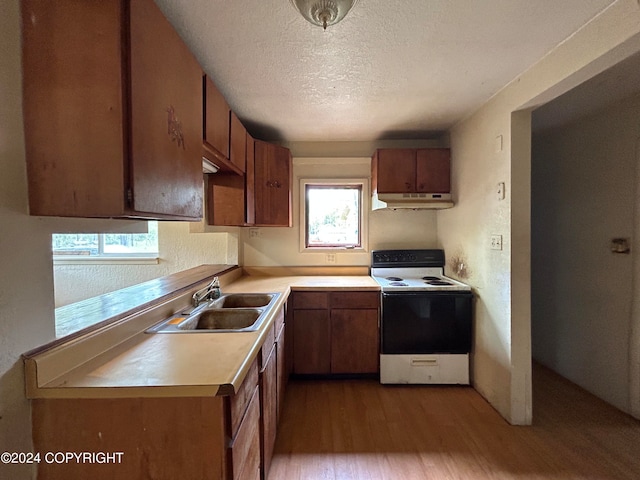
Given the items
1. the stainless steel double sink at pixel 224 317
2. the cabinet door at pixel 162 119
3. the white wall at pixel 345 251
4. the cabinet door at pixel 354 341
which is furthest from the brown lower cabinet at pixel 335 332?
the cabinet door at pixel 162 119

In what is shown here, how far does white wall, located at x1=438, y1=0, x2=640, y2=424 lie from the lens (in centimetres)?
129

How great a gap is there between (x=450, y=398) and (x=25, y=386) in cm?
245

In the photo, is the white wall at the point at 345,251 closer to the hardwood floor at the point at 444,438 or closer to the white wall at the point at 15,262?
the hardwood floor at the point at 444,438

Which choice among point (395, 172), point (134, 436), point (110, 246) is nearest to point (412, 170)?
point (395, 172)

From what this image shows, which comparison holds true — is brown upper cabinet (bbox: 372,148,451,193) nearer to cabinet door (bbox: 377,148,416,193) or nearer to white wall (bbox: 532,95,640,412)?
cabinet door (bbox: 377,148,416,193)

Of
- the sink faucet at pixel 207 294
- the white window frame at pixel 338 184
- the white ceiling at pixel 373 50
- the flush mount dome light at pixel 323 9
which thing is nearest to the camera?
the flush mount dome light at pixel 323 9

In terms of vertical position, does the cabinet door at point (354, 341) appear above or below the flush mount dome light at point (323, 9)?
below

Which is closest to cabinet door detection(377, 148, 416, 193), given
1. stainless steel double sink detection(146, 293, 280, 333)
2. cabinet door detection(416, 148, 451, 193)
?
cabinet door detection(416, 148, 451, 193)

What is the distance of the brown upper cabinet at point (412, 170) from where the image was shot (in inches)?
103

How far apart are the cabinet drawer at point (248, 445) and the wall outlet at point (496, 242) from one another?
177 cm

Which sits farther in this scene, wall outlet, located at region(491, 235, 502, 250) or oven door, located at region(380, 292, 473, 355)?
oven door, located at region(380, 292, 473, 355)

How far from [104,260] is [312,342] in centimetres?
244

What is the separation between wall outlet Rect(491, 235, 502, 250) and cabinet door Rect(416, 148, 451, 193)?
0.78m
